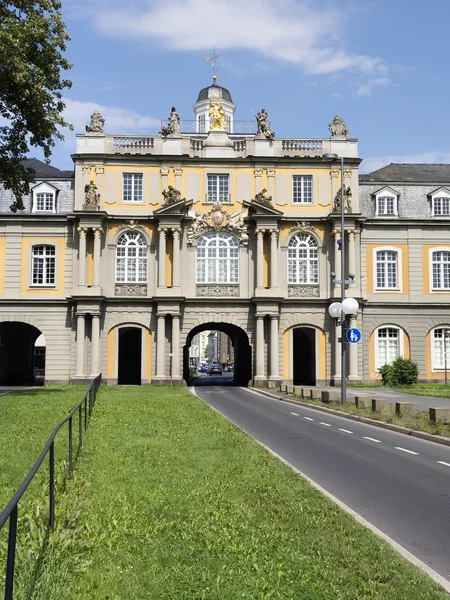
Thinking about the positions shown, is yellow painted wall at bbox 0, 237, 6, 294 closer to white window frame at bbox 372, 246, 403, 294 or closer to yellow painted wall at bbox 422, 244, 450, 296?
white window frame at bbox 372, 246, 403, 294

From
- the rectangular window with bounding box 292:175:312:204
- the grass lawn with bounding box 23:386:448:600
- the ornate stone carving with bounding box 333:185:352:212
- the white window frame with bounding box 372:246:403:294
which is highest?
the rectangular window with bounding box 292:175:312:204

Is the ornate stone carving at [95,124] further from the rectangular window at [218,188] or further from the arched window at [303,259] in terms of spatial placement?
the arched window at [303,259]

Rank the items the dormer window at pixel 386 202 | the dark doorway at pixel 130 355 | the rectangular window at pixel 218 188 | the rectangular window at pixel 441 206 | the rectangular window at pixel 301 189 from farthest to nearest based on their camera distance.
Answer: the dark doorway at pixel 130 355 < the rectangular window at pixel 441 206 < the dormer window at pixel 386 202 < the rectangular window at pixel 301 189 < the rectangular window at pixel 218 188

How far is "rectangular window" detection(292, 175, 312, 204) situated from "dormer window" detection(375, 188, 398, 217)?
17.2ft

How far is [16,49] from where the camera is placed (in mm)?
24484

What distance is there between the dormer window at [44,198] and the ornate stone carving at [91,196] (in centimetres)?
390

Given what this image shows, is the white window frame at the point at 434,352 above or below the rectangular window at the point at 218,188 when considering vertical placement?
below

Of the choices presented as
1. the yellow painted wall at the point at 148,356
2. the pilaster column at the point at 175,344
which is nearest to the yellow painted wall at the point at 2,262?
the yellow painted wall at the point at 148,356

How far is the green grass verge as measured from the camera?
1817 cm

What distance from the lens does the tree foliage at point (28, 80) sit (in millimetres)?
24531

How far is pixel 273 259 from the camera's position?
45281mm

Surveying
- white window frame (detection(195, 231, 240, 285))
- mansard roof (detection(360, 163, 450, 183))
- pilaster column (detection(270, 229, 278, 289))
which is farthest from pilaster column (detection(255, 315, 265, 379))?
mansard roof (detection(360, 163, 450, 183))

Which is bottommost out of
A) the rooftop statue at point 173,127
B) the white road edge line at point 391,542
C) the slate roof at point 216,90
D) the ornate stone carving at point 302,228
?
the white road edge line at point 391,542

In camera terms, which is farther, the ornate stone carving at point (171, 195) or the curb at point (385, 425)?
the ornate stone carving at point (171, 195)
